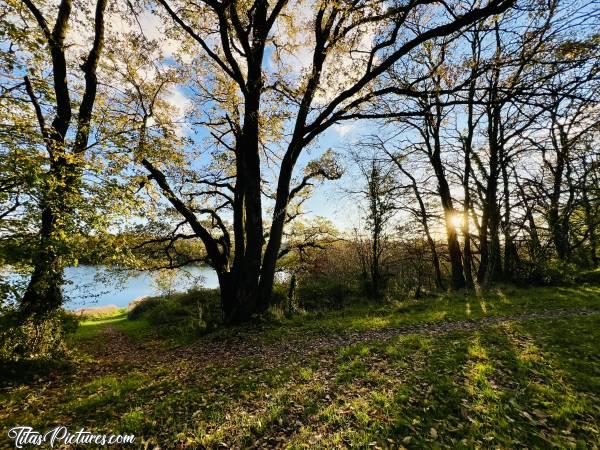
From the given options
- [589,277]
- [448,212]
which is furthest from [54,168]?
[589,277]

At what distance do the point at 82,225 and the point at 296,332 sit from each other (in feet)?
19.9

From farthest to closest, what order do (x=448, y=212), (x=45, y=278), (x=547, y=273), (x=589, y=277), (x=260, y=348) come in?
(x=448, y=212)
(x=547, y=273)
(x=589, y=277)
(x=260, y=348)
(x=45, y=278)

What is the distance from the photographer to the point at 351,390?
4500 millimetres

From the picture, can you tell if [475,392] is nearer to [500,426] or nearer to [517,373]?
[500,426]

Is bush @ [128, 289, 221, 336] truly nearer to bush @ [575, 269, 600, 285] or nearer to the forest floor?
the forest floor

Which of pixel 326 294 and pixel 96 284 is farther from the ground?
pixel 96 284

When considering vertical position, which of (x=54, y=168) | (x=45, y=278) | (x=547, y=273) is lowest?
(x=547, y=273)

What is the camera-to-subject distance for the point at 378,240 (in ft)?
52.9

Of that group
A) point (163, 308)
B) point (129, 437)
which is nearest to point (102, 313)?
point (163, 308)

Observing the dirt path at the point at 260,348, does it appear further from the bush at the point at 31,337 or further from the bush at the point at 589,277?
the bush at the point at 589,277

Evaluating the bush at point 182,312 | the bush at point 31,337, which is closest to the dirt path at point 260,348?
the bush at point 31,337

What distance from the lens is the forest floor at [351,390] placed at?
3.45m

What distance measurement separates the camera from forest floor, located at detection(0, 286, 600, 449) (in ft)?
11.3

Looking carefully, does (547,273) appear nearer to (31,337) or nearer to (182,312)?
(182,312)
